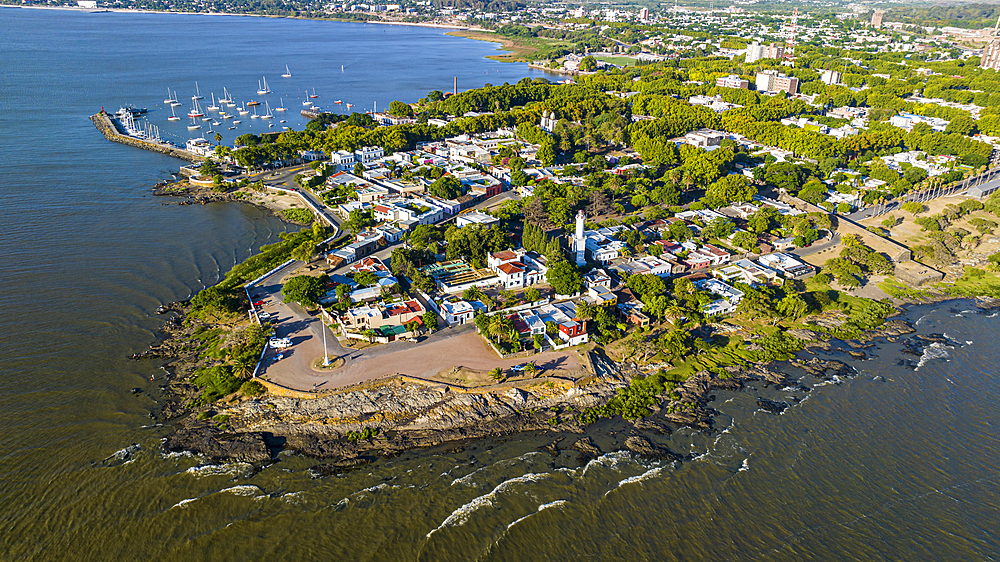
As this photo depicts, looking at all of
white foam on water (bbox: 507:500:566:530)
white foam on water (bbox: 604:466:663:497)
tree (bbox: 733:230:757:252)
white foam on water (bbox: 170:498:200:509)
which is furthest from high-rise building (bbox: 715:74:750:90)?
white foam on water (bbox: 170:498:200:509)

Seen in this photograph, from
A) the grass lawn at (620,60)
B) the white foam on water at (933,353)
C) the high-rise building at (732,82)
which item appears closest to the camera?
the white foam on water at (933,353)

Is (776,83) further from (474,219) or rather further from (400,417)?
(400,417)

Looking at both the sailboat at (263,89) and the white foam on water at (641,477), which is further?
the sailboat at (263,89)

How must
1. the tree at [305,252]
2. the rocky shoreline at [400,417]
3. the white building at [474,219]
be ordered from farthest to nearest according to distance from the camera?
the white building at [474,219], the tree at [305,252], the rocky shoreline at [400,417]

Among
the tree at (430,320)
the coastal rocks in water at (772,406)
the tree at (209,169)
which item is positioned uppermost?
the tree at (209,169)

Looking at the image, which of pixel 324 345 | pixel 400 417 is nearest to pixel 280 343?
pixel 324 345

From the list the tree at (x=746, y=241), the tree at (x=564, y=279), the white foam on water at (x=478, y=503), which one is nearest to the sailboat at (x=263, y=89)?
the tree at (x=564, y=279)

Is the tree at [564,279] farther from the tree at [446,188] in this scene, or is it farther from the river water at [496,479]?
the tree at [446,188]

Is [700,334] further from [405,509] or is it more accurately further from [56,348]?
[56,348]
